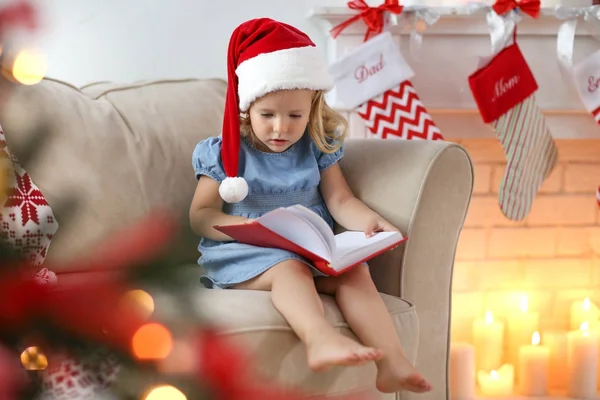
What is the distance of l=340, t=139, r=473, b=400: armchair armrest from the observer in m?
1.57

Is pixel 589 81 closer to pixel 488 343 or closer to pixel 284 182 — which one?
pixel 488 343

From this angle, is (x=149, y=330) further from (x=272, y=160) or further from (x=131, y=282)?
(x=272, y=160)

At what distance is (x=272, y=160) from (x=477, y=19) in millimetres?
948

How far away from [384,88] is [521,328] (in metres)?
0.87

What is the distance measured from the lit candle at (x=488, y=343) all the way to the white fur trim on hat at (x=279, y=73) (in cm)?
111

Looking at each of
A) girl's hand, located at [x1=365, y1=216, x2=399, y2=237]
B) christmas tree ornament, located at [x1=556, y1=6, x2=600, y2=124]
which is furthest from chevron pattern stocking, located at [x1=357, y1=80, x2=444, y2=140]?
girl's hand, located at [x1=365, y1=216, x2=399, y2=237]

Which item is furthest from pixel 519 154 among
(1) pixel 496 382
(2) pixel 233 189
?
(2) pixel 233 189

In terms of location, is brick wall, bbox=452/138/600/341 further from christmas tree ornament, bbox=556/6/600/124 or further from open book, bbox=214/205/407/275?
open book, bbox=214/205/407/275

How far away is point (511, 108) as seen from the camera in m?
2.27

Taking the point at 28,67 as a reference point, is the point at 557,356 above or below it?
below

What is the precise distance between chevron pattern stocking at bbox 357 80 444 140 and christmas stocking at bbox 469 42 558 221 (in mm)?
168

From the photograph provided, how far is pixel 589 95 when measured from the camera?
2328mm

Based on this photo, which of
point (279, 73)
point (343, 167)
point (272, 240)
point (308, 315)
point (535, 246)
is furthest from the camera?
point (535, 246)

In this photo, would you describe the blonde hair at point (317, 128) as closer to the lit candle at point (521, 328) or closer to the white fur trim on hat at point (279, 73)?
the white fur trim on hat at point (279, 73)
